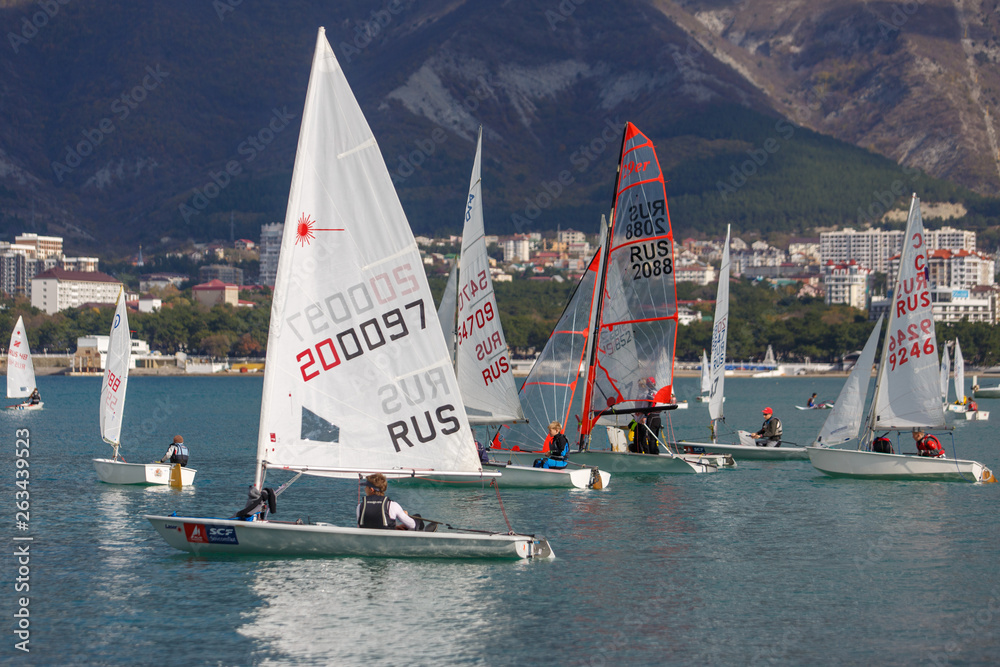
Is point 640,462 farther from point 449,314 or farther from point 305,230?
point 305,230

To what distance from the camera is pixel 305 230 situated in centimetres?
2214

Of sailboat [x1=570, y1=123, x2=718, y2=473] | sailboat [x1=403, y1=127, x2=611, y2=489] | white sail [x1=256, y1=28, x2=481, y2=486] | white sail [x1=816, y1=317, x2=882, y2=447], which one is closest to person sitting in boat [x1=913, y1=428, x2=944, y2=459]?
white sail [x1=816, y1=317, x2=882, y2=447]

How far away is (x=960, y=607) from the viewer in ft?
72.1

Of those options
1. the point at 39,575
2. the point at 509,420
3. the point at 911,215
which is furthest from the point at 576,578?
the point at 911,215

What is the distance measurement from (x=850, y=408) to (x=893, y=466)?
2.56 metres

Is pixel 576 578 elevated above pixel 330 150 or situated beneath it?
situated beneath

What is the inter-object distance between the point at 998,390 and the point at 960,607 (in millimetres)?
123897

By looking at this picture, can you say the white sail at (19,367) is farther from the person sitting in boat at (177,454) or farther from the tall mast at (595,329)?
the tall mast at (595,329)

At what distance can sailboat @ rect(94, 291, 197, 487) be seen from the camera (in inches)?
1565

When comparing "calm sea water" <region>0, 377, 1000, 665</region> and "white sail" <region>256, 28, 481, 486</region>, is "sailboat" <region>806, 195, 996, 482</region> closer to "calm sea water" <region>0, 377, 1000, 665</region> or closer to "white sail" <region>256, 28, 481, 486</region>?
"calm sea water" <region>0, 377, 1000, 665</region>

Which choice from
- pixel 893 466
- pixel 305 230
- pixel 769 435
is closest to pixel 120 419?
pixel 305 230

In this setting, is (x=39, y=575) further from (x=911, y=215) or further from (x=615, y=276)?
(x=911, y=215)

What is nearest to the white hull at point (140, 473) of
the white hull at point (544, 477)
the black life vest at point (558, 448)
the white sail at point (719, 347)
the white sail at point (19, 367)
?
the white hull at point (544, 477)

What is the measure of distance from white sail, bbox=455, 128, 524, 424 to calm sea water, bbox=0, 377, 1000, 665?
139 inches
